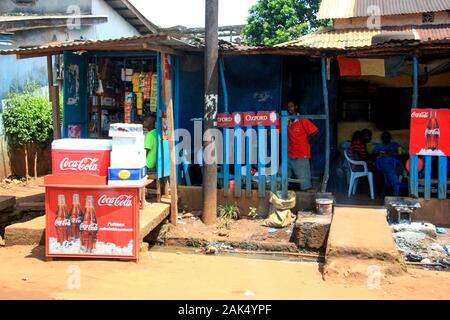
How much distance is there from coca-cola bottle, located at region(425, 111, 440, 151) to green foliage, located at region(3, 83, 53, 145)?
8.88m

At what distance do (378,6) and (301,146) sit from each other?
545cm

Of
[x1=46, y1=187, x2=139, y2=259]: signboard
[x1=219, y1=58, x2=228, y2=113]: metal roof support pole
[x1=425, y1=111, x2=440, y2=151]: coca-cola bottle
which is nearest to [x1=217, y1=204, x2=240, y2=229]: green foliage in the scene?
[x1=219, y1=58, x2=228, y2=113]: metal roof support pole

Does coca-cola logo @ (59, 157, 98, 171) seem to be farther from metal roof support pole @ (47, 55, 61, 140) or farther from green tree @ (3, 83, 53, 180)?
green tree @ (3, 83, 53, 180)

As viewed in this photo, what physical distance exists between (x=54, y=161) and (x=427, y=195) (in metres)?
5.54

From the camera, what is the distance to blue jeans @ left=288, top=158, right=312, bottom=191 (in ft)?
28.5

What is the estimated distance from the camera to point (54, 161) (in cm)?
590

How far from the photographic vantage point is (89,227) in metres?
5.97

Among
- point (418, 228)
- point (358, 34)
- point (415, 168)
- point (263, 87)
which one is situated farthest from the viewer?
point (358, 34)

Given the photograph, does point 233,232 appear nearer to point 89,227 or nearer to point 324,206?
point 324,206

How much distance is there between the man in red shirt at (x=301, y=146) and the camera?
8641mm

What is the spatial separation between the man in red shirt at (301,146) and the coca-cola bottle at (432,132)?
5.91 feet

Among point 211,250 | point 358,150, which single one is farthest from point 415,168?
point 211,250

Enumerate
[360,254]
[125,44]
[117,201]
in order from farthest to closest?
[125,44]
[117,201]
[360,254]

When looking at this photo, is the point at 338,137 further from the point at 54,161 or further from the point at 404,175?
the point at 54,161
